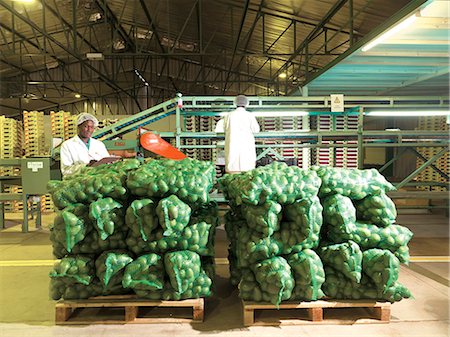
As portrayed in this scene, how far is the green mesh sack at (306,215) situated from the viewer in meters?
3.06

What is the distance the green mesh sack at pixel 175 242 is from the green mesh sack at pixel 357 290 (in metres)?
1.27

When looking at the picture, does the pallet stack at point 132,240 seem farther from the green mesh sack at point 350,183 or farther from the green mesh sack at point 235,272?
the green mesh sack at point 350,183

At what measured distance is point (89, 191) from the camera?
→ 324cm

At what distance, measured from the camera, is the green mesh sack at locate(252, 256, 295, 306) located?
3062mm

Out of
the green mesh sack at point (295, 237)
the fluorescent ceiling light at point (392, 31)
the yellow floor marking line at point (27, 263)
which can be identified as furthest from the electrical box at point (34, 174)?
the fluorescent ceiling light at point (392, 31)

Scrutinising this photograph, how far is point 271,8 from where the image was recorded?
11953mm

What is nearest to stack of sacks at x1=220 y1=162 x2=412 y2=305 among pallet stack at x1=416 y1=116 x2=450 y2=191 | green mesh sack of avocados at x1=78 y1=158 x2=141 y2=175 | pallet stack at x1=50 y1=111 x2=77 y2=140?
green mesh sack of avocados at x1=78 y1=158 x2=141 y2=175

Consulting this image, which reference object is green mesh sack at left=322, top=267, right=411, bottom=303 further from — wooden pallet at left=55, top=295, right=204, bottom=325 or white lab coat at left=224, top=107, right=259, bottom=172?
white lab coat at left=224, top=107, right=259, bottom=172

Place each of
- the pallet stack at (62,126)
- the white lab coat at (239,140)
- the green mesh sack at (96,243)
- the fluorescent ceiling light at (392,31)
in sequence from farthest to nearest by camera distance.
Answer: the pallet stack at (62,126) → the white lab coat at (239,140) → the fluorescent ceiling light at (392,31) → the green mesh sack at (96,243)

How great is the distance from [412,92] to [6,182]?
40.0ft

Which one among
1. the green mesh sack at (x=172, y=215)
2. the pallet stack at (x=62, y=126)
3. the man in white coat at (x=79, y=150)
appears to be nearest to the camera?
the green mesh sack at (x=172, y=215)

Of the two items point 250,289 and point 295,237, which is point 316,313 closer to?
point 250,289

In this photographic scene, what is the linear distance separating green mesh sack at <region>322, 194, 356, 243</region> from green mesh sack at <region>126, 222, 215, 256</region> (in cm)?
121

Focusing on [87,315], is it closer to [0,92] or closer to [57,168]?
[57,168]
